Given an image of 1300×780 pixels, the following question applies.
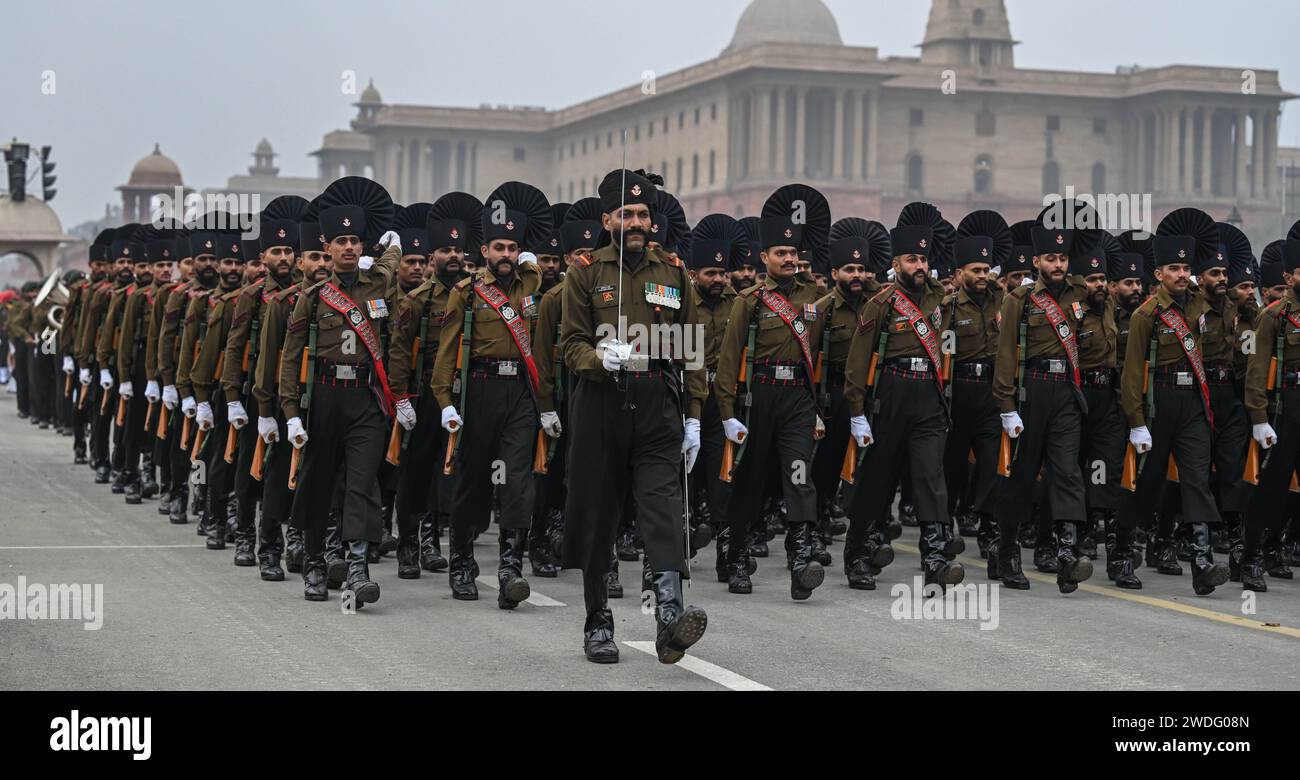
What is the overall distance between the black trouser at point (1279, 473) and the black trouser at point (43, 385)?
1967 centimetres

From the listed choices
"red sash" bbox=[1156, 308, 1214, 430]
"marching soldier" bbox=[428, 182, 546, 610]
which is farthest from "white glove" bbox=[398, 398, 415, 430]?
"red sash" bbox=[1156, 308, 1214, 430]

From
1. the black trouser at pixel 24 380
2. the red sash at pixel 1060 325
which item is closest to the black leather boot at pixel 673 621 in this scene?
the red sash at pixel 1060 325

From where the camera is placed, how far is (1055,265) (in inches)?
485

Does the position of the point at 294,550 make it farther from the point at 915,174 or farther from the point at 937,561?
the point at 915,174

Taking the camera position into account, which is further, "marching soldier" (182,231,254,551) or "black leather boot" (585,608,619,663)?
"marching soldier" (182,231,254,551)

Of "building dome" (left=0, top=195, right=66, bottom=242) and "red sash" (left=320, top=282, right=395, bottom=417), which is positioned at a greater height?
"building dome" (left=0, top=195, right=66, bottom=242)

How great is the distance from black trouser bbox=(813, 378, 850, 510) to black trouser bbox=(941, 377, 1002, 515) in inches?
27.0

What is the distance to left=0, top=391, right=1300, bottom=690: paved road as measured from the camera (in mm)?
8805

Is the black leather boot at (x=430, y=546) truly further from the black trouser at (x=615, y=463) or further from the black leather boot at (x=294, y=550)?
the black trouser at (x=615, y=463)

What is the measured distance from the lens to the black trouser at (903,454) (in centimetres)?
1165

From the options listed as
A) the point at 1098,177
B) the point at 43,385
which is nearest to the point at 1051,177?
the point at 1098,177

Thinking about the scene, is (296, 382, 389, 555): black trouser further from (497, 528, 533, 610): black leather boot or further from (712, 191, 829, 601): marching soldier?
(712, 191, 829, 601): marching soldier

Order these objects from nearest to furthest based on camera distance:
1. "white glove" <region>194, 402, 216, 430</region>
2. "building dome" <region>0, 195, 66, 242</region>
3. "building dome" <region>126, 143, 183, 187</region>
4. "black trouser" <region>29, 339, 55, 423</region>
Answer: "white glove" <region>194, 402, 216, 430</region> → "black trouser" <region>29, 339, 55, 423</region> → "building dome" <region>0, 195, 66, 242</region> → "building dome" <region>126, 143, 183, 187</region>

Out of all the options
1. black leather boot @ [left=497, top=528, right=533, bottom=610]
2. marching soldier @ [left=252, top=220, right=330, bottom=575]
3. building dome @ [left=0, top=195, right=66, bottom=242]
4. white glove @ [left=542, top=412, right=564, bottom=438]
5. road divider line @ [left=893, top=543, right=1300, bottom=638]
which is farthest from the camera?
building dome @ [left=0, top=195, right=66, bottom=242]
